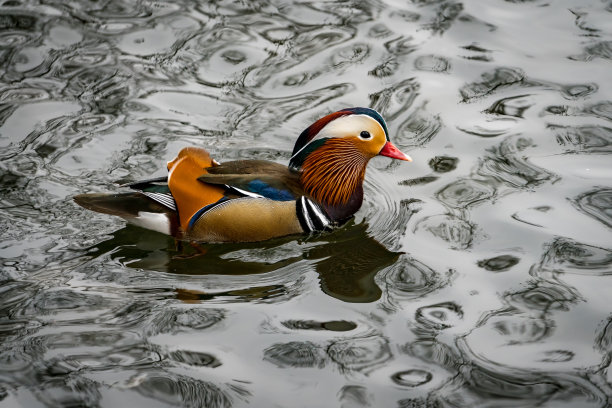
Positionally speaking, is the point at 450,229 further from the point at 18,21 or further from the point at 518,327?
the point at 18,21

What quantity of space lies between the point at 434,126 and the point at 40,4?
433cm

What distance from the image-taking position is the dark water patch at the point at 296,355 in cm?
461

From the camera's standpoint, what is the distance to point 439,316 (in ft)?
16.4

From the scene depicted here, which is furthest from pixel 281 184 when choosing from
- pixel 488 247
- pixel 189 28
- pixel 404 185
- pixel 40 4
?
pixel 40 4

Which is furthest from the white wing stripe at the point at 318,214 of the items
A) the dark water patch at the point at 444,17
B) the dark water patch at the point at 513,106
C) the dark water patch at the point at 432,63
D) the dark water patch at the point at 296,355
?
the dark water patch at the point at 444,17

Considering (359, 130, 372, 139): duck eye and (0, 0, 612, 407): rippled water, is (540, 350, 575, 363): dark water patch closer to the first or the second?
(0, 0, 612, 407): rippled water

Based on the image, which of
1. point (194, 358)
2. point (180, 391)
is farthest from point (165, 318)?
point (180, 391)

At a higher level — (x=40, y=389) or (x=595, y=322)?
(x=595, y=322)

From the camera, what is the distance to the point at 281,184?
5.91 m

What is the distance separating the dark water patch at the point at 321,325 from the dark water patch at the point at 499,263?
1.06 m

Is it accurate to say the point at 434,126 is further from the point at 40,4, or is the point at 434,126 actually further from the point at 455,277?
the point at 40,4

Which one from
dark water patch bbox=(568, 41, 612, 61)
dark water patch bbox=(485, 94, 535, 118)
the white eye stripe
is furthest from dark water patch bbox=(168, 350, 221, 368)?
dark water patch bbox=(568, 41, 612, 61)

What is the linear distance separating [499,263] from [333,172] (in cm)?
135

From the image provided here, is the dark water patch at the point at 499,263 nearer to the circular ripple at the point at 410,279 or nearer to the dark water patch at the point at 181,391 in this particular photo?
the circular ripple at the point at 410,279
